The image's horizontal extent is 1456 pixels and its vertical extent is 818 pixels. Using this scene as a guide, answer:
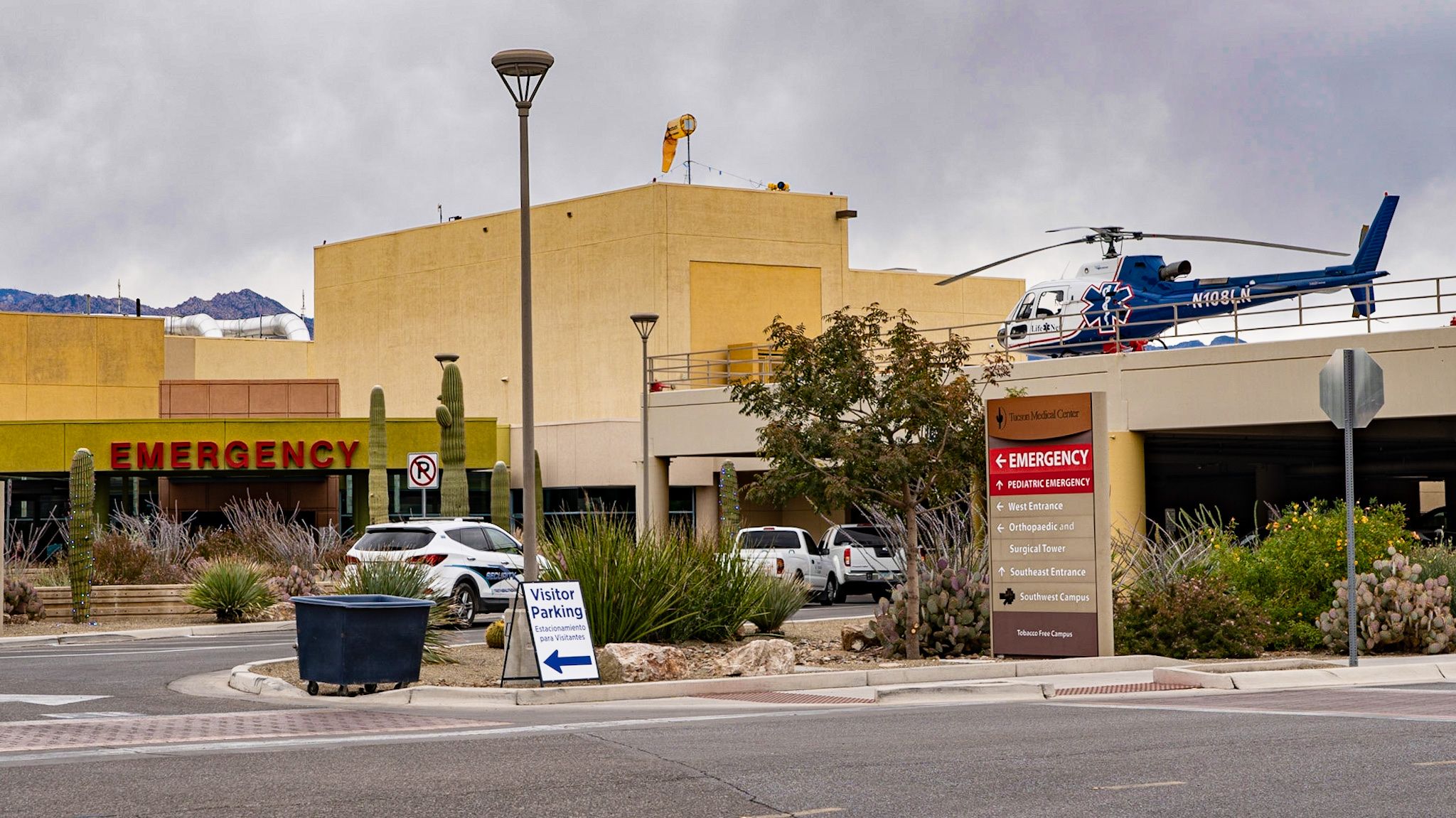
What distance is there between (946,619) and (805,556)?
15414 mm

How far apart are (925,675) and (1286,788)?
24.6 feet

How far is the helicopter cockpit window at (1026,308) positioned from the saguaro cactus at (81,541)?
19215 mm

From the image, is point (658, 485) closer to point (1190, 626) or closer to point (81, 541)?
point (81, 541)

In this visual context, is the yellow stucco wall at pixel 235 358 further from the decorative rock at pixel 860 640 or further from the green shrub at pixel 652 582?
the decorative rock at pixel 860 640

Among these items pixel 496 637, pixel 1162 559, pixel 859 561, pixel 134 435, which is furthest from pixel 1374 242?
pixel 134 435

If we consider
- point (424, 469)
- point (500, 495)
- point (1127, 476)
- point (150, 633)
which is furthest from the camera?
point (500, 495)

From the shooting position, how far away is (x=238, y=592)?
2647 centimetres

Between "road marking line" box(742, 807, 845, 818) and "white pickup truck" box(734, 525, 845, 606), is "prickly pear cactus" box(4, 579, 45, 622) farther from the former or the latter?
"road marking line" box(742, 807, 845, 818)

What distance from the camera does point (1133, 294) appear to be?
3422 cm

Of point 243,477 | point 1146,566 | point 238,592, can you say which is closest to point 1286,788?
point 1146,566

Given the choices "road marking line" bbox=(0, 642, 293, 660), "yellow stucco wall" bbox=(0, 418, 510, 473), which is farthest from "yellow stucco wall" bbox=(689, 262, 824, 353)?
"road marking line" bbox=(0, 642, 293, 660)

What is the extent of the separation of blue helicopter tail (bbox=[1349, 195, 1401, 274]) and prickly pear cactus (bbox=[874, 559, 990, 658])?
1736 centimetres

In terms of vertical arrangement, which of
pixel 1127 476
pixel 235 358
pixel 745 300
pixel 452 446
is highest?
pixel 745 300

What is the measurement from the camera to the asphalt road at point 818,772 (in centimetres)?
860
